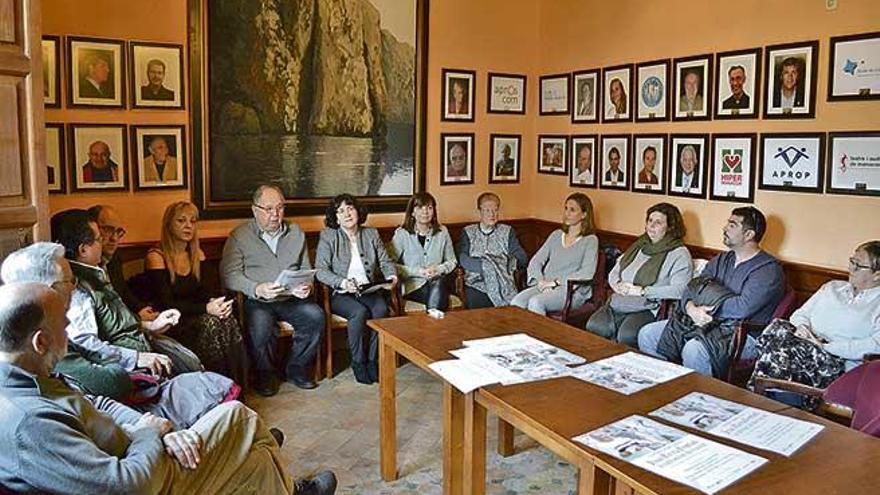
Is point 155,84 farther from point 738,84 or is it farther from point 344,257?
point 738,84

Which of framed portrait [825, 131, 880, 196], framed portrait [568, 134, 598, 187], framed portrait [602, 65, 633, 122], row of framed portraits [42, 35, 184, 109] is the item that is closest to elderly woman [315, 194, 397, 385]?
row of framed portraits [42, 35, 184, 109]

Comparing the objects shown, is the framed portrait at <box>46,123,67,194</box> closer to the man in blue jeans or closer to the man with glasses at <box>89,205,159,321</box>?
the man with glasses at <box>89,205,159,321</box>

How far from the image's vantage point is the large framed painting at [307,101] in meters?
4.65

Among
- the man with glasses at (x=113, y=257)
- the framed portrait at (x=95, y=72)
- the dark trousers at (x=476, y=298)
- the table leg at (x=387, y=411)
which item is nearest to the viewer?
the table leg at (x=387, y=411)

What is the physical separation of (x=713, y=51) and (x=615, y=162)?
105 cm

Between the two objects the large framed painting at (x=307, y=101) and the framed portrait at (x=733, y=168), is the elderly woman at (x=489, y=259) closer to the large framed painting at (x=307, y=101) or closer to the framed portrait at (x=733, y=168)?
the large framed painting at (x=307, y=101)

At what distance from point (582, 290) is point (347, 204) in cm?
163

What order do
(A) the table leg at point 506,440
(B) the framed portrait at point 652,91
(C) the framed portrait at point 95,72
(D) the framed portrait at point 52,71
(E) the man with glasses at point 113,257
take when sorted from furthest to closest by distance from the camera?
(B) the framed portrait at point 652,91 → (C) the framed portrait at point 95,72 → (D) the framed portrait at point 52,71 → (E) the man with glasses at point 113,257 → (A) the table leg at point 506,440

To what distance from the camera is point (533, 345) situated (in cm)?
288

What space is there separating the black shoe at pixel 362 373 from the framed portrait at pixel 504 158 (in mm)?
2041

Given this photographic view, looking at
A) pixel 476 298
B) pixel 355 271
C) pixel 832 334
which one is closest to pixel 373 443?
pixel 355 271

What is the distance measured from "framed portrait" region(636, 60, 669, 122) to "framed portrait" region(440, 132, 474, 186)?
1.34 meters

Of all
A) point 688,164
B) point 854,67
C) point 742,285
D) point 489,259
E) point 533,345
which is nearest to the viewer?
point 533,345

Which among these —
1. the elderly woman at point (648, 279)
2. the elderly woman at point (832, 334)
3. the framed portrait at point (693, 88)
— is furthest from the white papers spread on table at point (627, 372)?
the framed portrait at point (693, 88)
